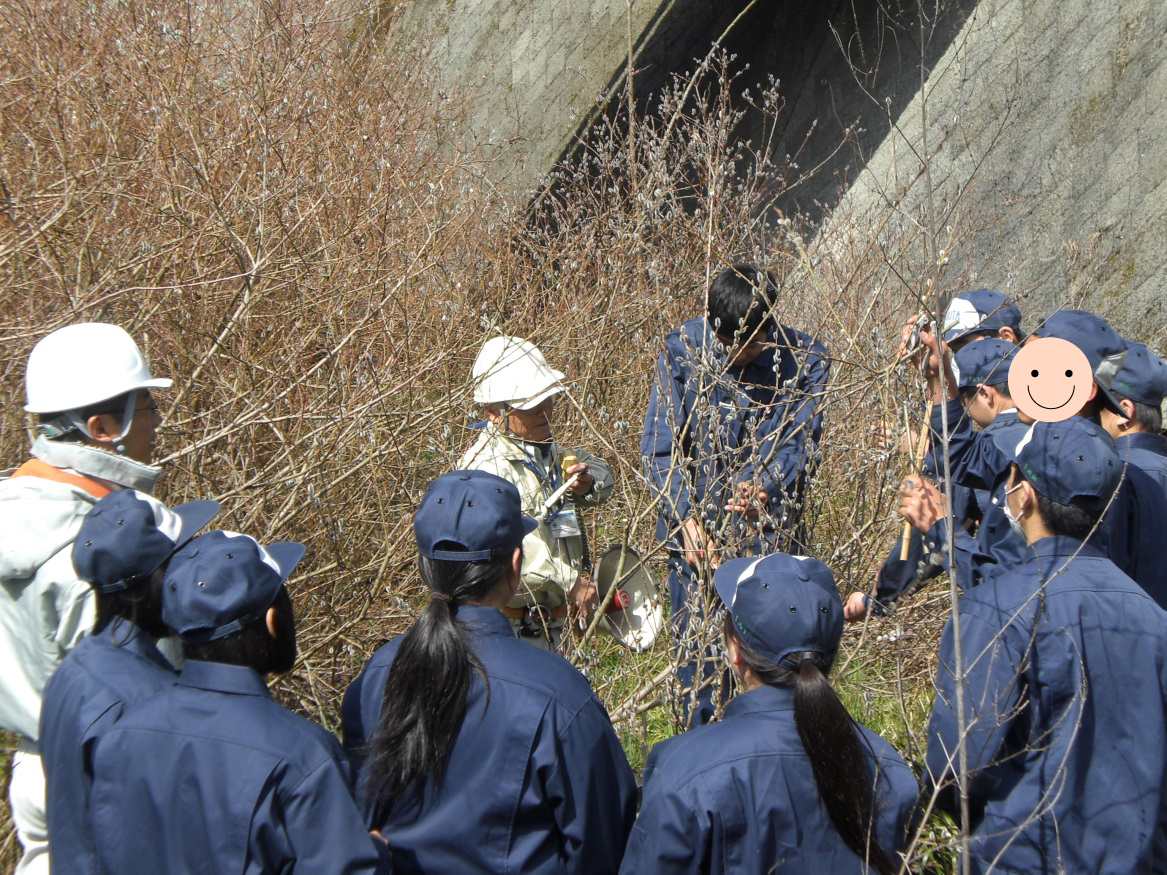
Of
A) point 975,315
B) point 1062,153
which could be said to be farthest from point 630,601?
point 1062,153

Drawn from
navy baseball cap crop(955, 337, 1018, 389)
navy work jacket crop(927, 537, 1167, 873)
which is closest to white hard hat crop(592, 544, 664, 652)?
navy baseball cap crop(955, 337, 1018, 389)

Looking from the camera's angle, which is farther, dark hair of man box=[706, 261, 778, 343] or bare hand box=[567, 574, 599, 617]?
dark hair of man box=[706, 261, 778, 343]

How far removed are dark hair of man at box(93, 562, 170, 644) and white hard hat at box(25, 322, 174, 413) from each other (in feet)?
1.93

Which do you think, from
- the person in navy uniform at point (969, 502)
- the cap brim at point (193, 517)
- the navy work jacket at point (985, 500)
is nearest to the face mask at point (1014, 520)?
the navy work jacket at point (985, 500)

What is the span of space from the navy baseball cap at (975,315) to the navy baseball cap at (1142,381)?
0.45m

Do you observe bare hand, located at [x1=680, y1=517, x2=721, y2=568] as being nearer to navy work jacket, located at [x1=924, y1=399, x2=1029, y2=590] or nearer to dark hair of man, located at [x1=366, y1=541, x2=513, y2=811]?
navy work jacket, located at [x1=924, y1=399, x2=1029, y2=590]

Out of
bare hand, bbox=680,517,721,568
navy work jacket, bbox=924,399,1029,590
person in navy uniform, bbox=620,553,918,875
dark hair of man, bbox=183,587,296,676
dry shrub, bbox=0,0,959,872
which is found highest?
navy work jacket, bbox=924,399,1029,590

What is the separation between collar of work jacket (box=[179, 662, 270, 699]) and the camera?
1.87 metres

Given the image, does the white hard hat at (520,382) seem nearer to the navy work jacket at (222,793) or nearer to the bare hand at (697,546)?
the bare hand at (697,546)

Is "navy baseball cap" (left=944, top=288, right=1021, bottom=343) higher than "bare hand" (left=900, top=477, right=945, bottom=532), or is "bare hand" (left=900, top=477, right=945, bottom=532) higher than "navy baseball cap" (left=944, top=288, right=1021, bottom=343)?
"navy baseball cap" (left=944, top=288, right=1021, bottom=343)

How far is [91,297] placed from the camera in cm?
375

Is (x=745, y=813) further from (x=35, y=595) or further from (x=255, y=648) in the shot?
(x=35, y=595)

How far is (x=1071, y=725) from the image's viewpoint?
2082mm

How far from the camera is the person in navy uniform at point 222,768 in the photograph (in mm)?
1771
